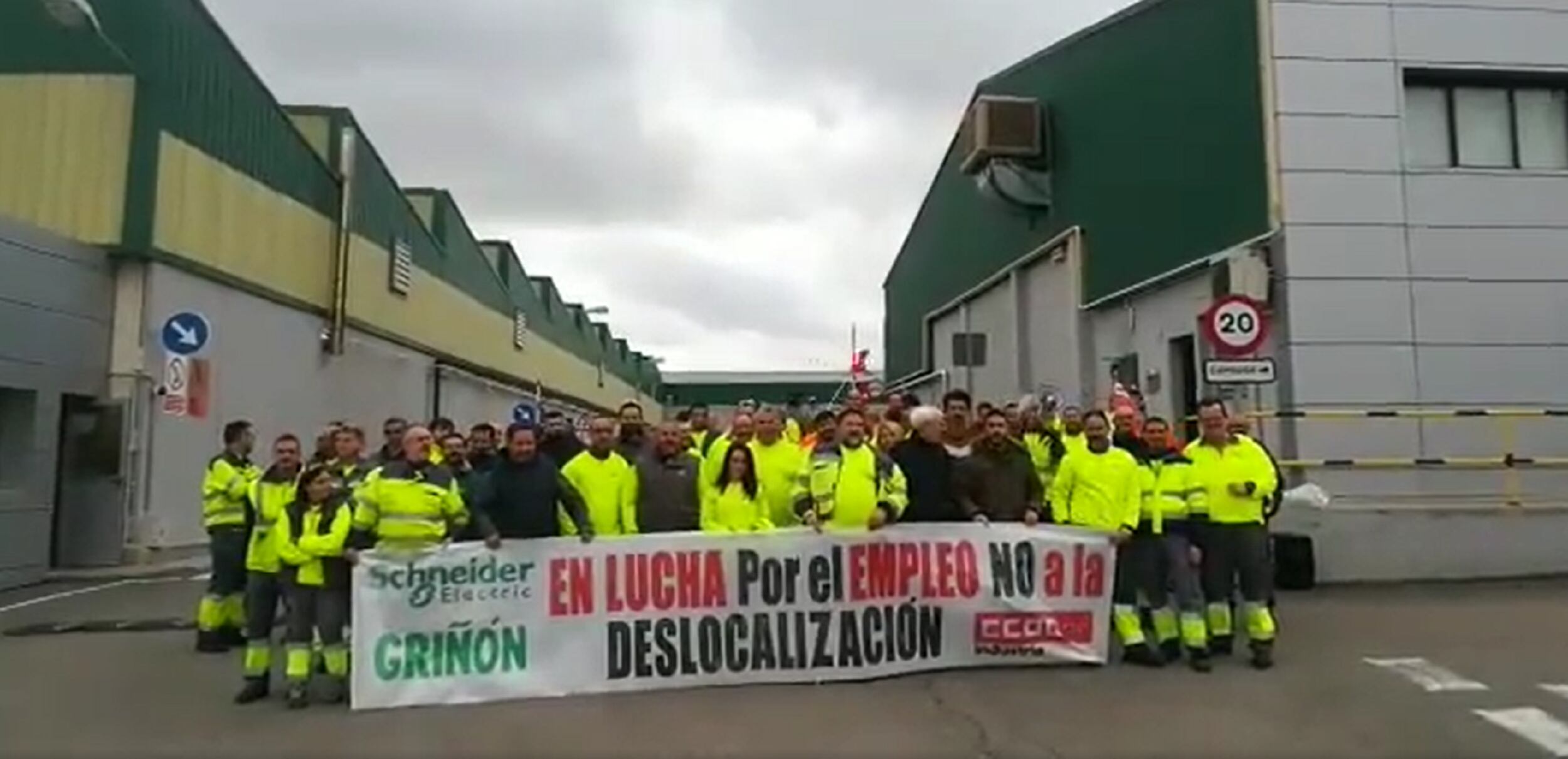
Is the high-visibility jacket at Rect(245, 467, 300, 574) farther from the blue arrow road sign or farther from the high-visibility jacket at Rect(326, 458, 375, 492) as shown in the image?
the blue arrow road sign

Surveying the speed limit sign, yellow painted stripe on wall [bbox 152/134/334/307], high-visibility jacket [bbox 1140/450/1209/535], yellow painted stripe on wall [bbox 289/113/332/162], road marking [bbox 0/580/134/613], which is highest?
yellow painted stripe on wall [bbox 289/113/332/162]

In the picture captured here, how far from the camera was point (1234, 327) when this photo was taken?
13.7m

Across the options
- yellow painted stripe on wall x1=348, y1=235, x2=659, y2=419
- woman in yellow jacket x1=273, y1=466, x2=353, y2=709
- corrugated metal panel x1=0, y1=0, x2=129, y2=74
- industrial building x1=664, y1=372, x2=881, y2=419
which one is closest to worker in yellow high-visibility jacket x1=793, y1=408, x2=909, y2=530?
woman in yellow jacket x1=273, y1=466, x2=353, y2=709

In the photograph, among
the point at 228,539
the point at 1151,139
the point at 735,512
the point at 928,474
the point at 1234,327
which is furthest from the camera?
the point at 1151,139

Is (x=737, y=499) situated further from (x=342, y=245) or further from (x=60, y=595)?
(x=342, y=245)

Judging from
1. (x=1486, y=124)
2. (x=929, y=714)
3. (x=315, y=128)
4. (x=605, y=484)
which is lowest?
(x=929, y=714)

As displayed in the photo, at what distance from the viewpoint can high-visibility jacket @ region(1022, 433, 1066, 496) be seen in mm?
10727

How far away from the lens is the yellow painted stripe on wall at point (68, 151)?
58.4 ft

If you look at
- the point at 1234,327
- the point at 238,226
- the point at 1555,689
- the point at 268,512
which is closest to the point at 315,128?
the point at 238,226

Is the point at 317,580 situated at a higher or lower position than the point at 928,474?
lower

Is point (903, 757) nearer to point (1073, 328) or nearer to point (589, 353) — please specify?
point (1073, 328)

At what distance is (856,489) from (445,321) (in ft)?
90.5

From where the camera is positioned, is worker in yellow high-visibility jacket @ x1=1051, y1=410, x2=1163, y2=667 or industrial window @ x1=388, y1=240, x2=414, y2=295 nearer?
worker in yellow high-visibility jacket @ x1=1051, y1=410, x2=1163, y2=667

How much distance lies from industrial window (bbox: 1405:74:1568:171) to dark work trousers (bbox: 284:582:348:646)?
13816mm
